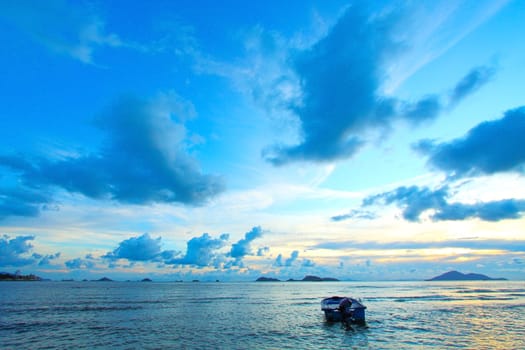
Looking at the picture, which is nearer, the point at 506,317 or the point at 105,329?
the point at 105,329

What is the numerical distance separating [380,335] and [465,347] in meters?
10.2

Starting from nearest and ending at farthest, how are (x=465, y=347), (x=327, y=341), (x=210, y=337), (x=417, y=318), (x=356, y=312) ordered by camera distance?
(x=465, y=347), (x=327, y=341), (x=210, y=337), (x=356, y=312), (x=417, y=318)

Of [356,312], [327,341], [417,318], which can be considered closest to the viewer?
[327,341]

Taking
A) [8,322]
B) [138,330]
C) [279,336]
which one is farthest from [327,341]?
[8,322]

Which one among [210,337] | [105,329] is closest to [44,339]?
[105,329]

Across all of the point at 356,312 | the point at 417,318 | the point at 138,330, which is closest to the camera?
the point at 138,330

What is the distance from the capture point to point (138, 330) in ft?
161

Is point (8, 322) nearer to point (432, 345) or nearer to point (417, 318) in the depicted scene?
point (432, 345)

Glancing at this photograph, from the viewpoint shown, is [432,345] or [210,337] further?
[210,337]

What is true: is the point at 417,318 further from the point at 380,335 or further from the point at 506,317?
the point at 380,335

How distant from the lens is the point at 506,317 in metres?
62.0

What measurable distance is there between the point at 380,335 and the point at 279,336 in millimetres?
12632

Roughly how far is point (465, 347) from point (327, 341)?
1415cm

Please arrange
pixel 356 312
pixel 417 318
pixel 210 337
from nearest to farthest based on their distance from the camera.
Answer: pixel 210 337, pixel 356 312, pixel 417 318
